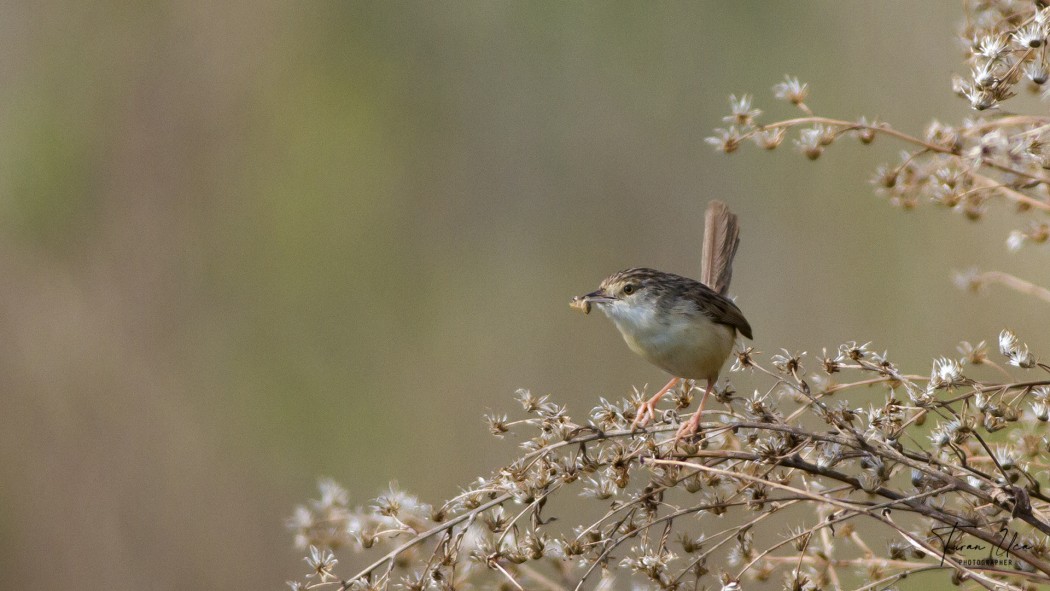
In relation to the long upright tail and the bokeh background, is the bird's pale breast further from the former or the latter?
the bokeh background

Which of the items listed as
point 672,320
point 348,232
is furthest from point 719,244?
point 348,232

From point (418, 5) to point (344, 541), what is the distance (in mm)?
4185

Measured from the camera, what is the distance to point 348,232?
5535 millimetres

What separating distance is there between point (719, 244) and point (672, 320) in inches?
19.6

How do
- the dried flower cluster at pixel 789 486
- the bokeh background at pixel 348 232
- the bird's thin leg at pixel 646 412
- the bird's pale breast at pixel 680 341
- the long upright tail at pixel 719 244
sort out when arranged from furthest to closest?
the bokeh background at pixel 348 232 < the long upright tail at pixel 719 244 < the bird's pale breast at pixel 680 341 < the bird's thin leg at pixel 646 412 < the dried flower cluster at pixel 789 486

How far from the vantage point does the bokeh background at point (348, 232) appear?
4.92 m

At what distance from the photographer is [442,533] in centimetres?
169

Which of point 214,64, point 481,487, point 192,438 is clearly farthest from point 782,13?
point 481,487

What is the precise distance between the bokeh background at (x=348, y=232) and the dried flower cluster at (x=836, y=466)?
116 inches

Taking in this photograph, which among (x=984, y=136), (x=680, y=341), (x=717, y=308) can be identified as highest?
(x=717, y=308)

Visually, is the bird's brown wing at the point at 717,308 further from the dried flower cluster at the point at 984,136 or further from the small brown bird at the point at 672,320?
the dried flower cluster at the point at 984,136

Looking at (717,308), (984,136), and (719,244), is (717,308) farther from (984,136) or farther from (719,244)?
(984,136)

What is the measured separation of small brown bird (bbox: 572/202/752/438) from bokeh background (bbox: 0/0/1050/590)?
2.10m

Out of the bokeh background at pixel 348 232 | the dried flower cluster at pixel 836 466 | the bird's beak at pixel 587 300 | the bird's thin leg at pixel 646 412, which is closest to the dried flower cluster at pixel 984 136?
the dried flower cluster at pixel 836 466
